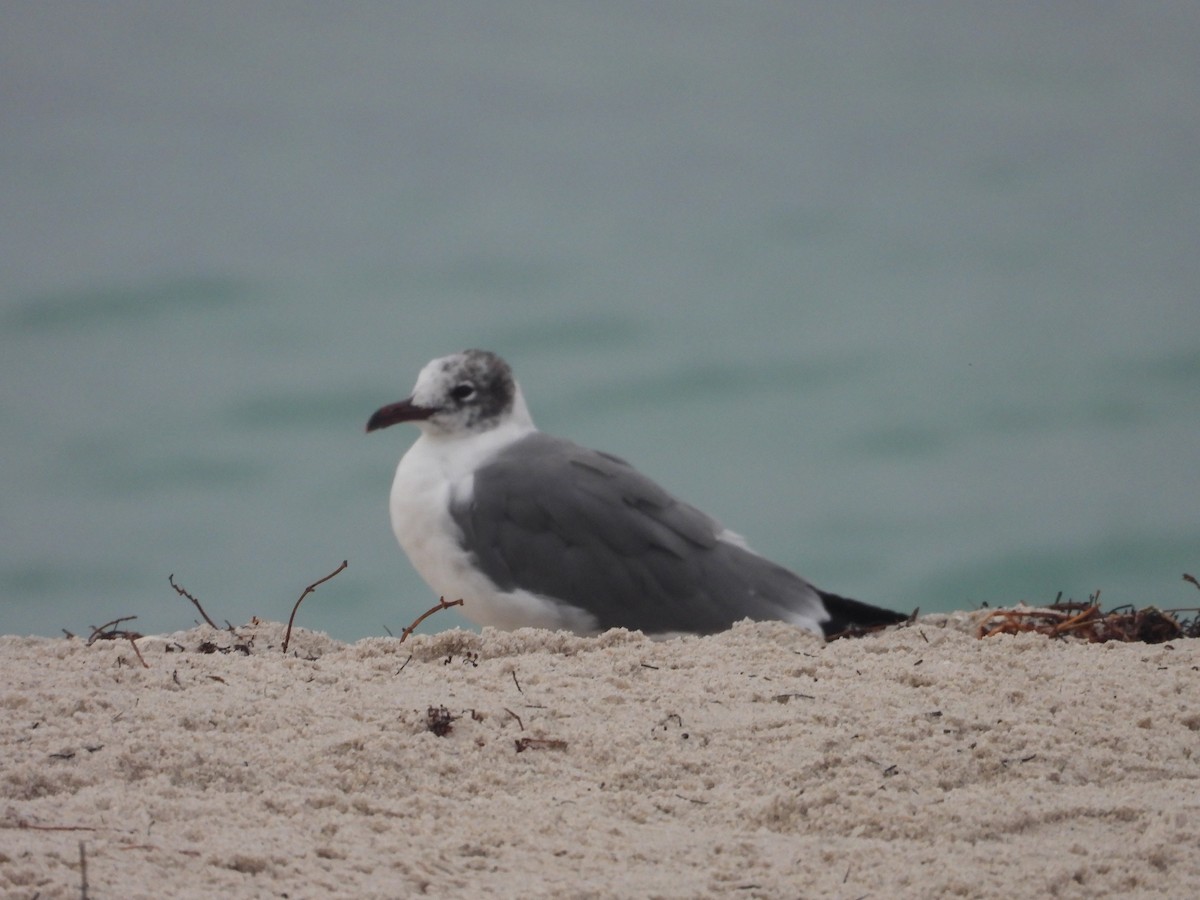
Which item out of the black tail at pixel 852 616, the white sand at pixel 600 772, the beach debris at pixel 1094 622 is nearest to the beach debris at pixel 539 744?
the white sand at pixel 600 772

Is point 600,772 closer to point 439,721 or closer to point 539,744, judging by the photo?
point 539,744

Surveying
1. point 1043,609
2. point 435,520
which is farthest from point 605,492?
point 1043,609

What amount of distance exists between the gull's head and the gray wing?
680 millimetres

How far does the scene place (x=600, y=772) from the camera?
3.91 meters

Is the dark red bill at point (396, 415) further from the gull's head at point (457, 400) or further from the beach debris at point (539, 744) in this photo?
the beach debris at point (539, 744)

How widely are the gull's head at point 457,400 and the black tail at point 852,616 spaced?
1948 millimetres

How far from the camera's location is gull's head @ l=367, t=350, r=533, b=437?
25.5ft

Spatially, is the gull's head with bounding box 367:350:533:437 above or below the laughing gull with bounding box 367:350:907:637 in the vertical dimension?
above

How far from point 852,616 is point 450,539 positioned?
6.19 ft

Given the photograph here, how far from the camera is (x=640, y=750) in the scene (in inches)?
158

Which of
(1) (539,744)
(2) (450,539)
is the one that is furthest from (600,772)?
(2) (450,539)

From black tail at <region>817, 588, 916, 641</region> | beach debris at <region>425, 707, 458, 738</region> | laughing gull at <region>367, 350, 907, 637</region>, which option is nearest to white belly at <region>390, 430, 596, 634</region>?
laughing gull at <region>367, 350, 907, 637</region>

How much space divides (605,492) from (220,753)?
350cm

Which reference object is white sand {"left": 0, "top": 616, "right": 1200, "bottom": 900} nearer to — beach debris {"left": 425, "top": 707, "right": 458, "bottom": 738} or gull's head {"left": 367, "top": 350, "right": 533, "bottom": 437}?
beach debris {"left": 425, "top": 707, "right": 458, "bottom": 738}
